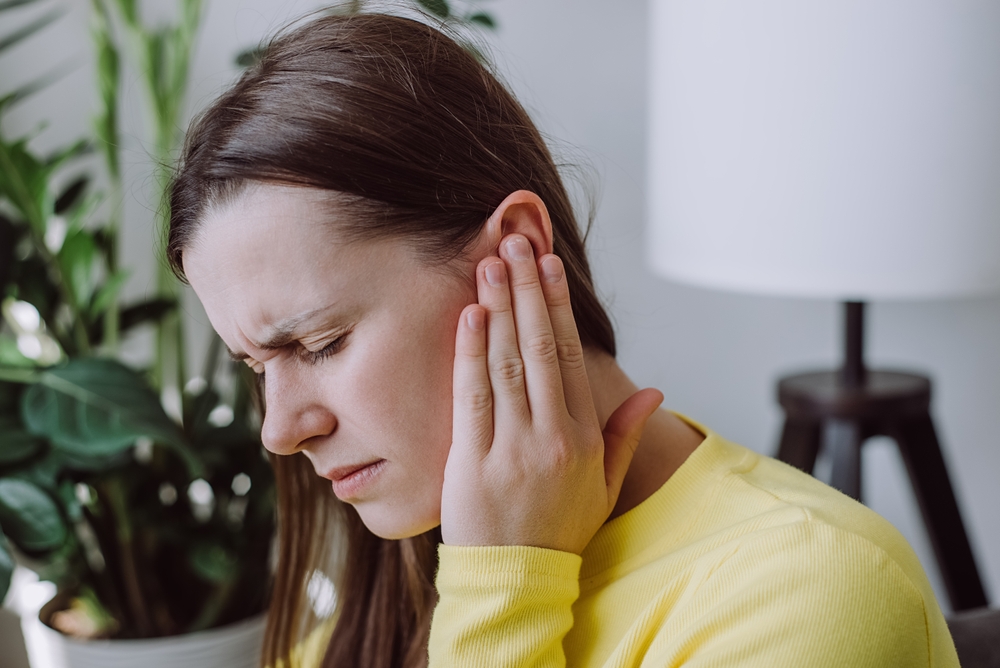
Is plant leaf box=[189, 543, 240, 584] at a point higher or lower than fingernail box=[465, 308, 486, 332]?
lower

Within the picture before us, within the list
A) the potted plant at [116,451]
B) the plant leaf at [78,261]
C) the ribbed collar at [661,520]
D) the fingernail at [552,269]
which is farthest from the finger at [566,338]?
the plant leaf at [78,261]

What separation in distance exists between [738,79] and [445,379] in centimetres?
77

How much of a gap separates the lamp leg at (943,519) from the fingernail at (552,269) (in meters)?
1.07

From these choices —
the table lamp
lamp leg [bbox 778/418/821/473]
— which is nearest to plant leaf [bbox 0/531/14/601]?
the table lamp

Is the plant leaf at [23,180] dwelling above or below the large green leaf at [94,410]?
above

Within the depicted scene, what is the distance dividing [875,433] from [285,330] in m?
1.15

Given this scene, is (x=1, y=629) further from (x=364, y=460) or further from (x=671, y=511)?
(x=671, y=511)

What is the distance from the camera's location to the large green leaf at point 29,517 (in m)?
1.07

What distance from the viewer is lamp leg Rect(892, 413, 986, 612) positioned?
1.49m

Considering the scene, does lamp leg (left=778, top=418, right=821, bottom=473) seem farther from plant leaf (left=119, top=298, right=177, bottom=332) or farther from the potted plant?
plant leaf (left=119, top=298, right=177, bottom=332)

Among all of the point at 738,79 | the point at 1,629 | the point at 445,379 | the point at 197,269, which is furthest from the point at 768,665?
the point at 1,629

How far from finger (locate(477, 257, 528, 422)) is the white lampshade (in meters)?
0.68

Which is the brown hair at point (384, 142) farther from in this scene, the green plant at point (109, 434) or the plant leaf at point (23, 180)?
the plant leaf at point (23, 180)

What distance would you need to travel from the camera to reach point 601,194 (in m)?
1.71
